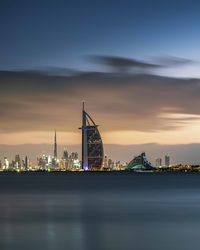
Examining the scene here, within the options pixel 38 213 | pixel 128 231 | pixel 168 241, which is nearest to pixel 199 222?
pixel 128 231

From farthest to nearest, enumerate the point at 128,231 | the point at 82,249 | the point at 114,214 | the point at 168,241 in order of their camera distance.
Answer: the point at 114,214
the point at 128,231
the point at 168,241
the point at 82,249

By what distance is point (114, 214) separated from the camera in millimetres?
68312

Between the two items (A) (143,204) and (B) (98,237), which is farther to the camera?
(A) (143,204)

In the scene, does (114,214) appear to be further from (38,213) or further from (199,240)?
(199,240)

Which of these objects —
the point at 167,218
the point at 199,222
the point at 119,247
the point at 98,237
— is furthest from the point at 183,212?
the point at 119,247

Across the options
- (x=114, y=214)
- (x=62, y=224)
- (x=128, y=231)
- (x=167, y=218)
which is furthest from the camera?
(x=114, y=214)

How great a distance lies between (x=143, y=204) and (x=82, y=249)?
44073 millimetres

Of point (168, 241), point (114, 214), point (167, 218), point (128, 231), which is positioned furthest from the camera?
point (114, 214)

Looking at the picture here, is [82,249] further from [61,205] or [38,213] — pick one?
[61,205]

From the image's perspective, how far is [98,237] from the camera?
4828 centimetres

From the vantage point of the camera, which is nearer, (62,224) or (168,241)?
(168,241)

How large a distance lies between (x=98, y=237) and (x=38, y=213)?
21.5 meters

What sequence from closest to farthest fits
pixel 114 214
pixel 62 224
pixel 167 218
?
pixel 62 224, pixel 167 218, pixel 114 214

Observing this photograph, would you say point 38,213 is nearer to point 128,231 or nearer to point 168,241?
point 128,231
